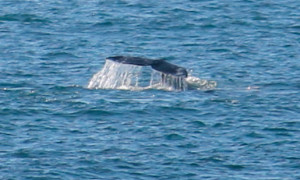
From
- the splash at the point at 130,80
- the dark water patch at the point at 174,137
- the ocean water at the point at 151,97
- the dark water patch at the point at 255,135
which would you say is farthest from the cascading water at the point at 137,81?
the dark water patch at the point at 255,135

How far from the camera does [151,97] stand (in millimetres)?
32031

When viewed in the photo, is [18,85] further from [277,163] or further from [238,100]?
[277,163]

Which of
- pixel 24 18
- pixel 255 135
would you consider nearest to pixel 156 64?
pixel 255 135

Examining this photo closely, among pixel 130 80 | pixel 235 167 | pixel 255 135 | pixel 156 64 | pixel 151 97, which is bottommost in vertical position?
pixel 235 167

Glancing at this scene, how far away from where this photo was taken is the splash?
108 ft

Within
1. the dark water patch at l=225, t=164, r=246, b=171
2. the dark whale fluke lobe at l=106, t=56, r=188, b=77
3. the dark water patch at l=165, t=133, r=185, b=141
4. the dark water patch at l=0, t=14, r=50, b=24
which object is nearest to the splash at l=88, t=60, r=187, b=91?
the dark whale fluke lobe at l=106, t=56, r=188, b=77

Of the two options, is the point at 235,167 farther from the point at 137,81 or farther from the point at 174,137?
the point at 137,81

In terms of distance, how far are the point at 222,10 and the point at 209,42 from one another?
6.63 meters

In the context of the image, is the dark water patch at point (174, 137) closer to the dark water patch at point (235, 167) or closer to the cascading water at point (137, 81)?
the dark water patch at point (235, 167)

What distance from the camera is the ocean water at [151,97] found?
2622cm

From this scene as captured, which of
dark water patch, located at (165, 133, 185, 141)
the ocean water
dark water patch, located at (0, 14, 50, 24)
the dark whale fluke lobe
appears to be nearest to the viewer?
the ocean water

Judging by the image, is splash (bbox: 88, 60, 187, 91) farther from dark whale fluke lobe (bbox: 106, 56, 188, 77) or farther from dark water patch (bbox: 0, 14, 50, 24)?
dark water patch (bbox: 0, 14, 50, 24)

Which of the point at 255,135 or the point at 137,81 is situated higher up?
the point at 137,81

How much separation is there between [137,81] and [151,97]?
7.70ft
